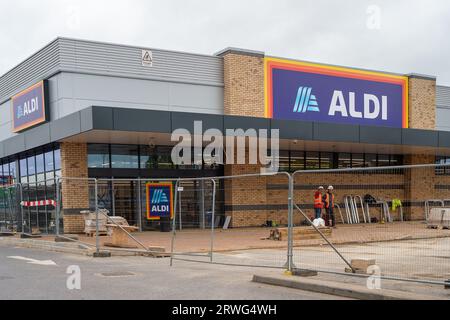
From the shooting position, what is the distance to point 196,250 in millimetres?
12023

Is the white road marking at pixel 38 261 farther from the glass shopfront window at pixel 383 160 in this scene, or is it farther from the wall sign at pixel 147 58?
the glass shopfront window at pixel 383 160

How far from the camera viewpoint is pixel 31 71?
22500 millimetres

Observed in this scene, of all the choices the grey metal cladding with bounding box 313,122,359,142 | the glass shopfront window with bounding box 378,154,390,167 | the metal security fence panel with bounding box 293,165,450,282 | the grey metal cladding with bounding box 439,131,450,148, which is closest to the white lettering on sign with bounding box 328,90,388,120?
the glass shopfront window with bounding box 378,154,390,167

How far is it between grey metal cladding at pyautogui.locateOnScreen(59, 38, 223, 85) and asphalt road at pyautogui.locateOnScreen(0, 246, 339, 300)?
9533 mm

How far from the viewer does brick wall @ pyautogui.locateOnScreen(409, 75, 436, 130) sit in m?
27.2

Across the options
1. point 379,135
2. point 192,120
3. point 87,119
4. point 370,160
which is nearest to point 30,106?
point 87,119

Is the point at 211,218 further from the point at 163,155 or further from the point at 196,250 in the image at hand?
the point at 163,155

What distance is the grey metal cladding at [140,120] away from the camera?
1722cm

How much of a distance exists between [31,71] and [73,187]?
6549 millimetres

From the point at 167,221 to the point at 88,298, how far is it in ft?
19.7

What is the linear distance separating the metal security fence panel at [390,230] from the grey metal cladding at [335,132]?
10.3m

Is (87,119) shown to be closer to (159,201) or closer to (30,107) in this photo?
(159,201)

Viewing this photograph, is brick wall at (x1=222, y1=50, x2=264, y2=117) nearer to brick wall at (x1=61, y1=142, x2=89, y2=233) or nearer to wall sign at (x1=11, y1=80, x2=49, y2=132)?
brick wall at (x1=61, y1=142, x2=89, y2=233)

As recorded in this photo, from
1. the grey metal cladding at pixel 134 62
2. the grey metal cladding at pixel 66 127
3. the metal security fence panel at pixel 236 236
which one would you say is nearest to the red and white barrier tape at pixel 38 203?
the grey metal cladding at pixel 66 127
